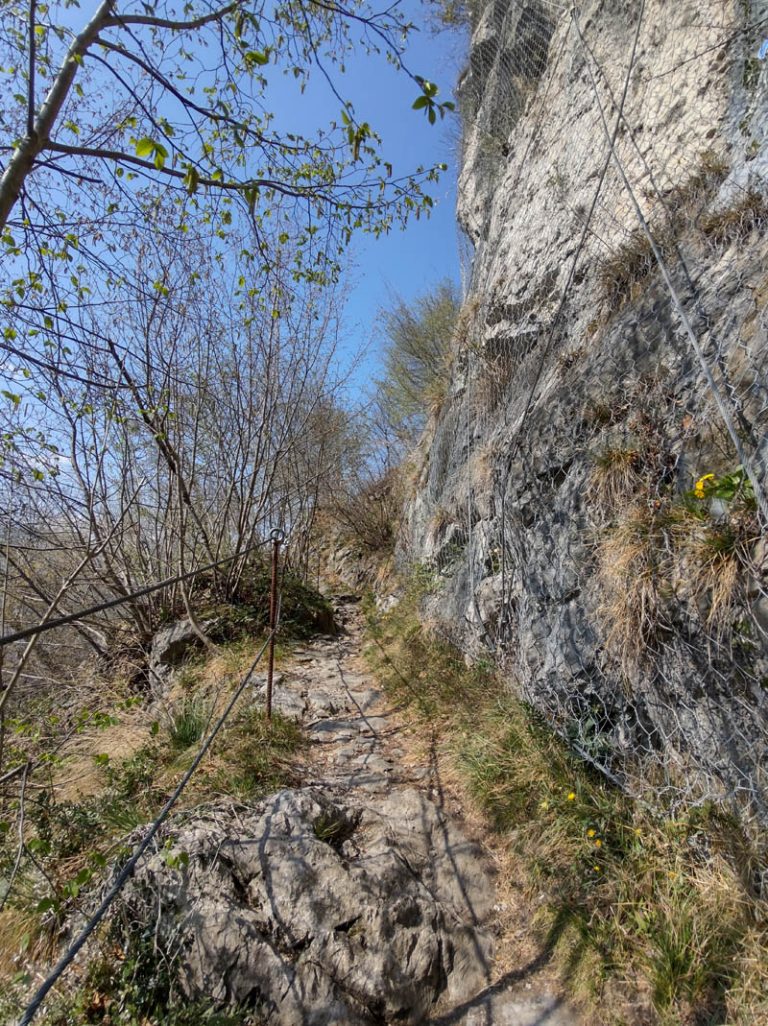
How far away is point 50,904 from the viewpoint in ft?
5.72

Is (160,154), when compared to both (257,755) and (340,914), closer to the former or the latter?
(340,914)

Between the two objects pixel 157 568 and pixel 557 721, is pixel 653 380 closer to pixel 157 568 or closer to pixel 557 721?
pixel 557 721

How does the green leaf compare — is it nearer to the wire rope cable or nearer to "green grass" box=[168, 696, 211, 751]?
the wire rope cable

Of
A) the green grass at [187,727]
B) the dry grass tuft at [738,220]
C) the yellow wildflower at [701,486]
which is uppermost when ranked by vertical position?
the dry grass tuft at [738,220]

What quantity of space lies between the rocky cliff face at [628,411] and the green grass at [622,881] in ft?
0.61

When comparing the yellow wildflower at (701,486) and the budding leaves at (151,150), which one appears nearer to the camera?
the budding leaves at (151,150)

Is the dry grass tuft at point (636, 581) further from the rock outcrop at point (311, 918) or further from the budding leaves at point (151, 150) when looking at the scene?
the budding leaves at point (151, 150)

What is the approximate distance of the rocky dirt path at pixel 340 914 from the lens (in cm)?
189

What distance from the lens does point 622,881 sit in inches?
79.9

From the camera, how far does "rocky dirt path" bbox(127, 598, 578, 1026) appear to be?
6.22 ft

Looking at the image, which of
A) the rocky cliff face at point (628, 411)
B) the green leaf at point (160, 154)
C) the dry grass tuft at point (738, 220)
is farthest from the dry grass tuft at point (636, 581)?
the green leaf at point (160, 154)

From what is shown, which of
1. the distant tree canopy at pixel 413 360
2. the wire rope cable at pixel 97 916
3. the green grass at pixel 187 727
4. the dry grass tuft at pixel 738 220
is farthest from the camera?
the distant tree canopy at pixel 413 360

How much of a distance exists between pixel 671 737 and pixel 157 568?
5.48 metres

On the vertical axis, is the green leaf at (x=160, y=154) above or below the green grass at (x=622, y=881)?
above
